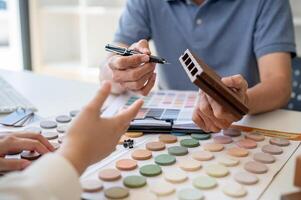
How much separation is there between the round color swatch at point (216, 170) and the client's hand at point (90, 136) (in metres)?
0.15

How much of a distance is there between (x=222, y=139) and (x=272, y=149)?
0.30 feet

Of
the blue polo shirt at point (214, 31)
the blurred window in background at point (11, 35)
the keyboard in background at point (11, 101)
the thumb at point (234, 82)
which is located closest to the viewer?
the thumb at point (234, 82)

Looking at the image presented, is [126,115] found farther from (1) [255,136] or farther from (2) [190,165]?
(1) [255,136]

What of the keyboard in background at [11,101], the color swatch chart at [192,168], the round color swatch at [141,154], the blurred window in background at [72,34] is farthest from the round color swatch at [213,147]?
the blurred window in background at [72,34]

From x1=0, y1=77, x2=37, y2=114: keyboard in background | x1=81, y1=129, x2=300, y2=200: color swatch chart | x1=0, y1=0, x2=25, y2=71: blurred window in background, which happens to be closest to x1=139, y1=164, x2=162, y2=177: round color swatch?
x1=81, y1=129, x2=300, y2=200: color swatch chart

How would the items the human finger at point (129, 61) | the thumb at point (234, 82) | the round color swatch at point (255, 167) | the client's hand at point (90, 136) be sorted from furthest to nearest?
1. the human finger at point (129, 61)
2. the thumb at point (234, 82)
3. the round color swatch at point (255, 167)
4. the client's hand at point (90, 136)

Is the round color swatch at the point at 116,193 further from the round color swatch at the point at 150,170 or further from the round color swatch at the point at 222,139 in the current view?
the round color swatch at the point at 222,139

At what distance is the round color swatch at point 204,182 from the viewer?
21.7 inches

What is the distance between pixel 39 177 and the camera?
0.44 metres

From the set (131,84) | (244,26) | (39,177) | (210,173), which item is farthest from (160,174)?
(244,26)

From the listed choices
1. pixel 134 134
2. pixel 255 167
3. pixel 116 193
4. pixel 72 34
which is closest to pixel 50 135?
pixel 134 134

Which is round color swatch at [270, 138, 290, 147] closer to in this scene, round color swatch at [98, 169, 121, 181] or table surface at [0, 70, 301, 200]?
table surface at [0, 70, 301, 200]

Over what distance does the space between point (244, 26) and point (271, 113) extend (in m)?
0.31

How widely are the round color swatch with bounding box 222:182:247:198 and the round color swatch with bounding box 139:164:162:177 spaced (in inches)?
3.9
